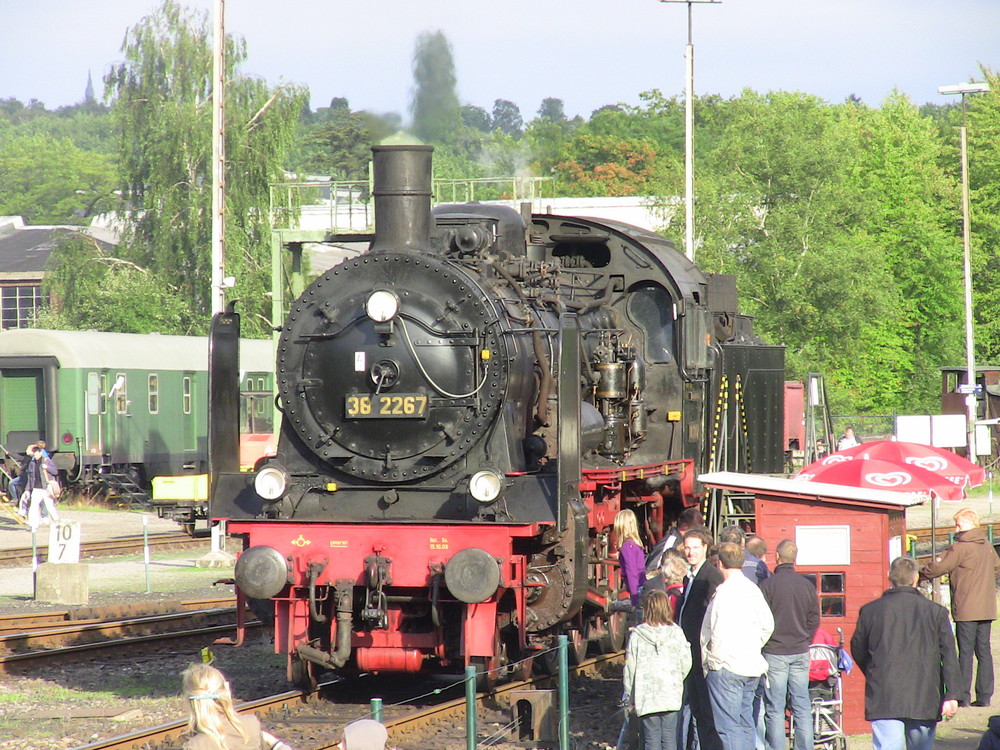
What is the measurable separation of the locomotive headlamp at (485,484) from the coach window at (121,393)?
19.1 meters

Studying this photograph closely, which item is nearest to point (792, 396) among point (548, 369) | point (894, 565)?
point (548, 369)

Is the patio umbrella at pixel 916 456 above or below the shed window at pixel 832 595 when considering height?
above

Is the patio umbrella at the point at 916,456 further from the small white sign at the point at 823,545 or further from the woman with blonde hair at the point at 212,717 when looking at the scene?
the woman with blonde hair at the point at 212,717

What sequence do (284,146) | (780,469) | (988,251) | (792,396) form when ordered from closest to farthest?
(780,469)
(792,396)
(284,146)
(988,251)

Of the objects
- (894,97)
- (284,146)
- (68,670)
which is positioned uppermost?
(894,97)

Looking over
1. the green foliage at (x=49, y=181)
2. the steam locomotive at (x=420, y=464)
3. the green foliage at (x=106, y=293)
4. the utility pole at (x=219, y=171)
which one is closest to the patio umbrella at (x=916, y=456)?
the steam locomotive at (x=420, y=464)

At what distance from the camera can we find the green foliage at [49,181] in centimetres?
9819

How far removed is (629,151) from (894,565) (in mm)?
61966

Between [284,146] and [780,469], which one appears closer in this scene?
[780,469]

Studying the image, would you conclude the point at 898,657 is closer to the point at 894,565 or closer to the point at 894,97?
the point at 894,565

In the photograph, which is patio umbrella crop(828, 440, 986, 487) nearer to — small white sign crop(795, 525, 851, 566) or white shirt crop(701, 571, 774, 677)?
small white sign crop(795, 525, 851, 566)

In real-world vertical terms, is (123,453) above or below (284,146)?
below

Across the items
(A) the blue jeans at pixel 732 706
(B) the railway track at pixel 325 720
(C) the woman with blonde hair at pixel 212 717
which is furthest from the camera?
(B) the railway track at pixel 325 720

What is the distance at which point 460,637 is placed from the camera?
9297mm
